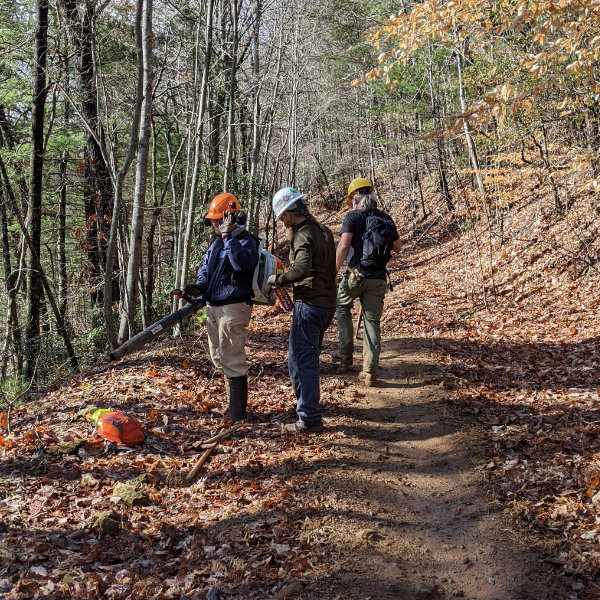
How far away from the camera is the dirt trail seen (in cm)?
358

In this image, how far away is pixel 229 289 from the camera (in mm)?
6125

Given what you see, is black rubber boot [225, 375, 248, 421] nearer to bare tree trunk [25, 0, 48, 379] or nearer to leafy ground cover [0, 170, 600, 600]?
leafy ground cover [0, 170, 600, 600]

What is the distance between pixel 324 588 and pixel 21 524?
8.23 feet

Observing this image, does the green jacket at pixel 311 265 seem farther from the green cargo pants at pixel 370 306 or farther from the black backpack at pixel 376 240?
the green cargo pants at pixel 370 306

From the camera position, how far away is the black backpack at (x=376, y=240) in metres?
7.23

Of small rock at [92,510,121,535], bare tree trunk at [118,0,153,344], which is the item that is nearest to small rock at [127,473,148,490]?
small rock at [92,510,121,535]

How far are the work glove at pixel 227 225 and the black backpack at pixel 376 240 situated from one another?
6.79 feet

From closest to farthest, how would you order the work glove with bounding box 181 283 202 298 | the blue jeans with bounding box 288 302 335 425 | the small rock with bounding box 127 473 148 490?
the small rock with bounding box 127 473 148 490 → the blue jeans with bounding box 288 302 335 425 → the work glove with bounding box 181 283 202 298

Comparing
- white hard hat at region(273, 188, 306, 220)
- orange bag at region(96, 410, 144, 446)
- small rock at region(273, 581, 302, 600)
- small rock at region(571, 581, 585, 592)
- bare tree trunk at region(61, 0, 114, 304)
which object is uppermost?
bare tree trunk at region(61, 0, 114, 304)

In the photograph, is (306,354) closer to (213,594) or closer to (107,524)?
(107,524)

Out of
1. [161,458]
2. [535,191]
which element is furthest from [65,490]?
[535,191]

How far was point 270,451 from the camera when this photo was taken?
5.66 m

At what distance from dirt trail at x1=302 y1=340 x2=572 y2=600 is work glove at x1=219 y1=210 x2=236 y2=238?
2.50 meters

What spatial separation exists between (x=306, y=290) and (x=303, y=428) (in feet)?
5.07
